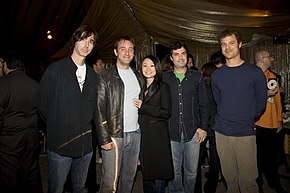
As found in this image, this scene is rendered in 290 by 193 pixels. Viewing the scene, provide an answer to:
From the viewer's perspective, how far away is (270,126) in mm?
3590

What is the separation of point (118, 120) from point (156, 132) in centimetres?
38

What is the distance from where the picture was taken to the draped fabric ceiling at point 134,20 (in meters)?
4.02

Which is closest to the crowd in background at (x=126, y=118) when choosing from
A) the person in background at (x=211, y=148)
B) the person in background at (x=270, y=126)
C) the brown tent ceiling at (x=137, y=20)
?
the person in background at (x=211, y=148)

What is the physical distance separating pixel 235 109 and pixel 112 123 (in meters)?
1.14

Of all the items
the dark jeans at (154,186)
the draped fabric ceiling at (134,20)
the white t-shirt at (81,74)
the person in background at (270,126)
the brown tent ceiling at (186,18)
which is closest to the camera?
the white t-shirt at (81,74)

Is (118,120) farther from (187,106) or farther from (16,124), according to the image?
(16,124)

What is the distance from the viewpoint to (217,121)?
2887mm

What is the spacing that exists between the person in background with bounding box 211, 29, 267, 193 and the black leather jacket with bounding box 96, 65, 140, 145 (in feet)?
3.18

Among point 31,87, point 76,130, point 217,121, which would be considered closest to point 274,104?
point 217,121

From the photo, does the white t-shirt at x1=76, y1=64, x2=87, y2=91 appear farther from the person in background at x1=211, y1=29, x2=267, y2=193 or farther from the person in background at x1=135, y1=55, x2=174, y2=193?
the person in background at x1=211, y1=29, x2=267, y2=193

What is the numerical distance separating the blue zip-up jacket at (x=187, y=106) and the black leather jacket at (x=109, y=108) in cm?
56

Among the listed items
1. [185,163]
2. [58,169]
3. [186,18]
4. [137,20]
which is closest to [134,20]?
[137,20]

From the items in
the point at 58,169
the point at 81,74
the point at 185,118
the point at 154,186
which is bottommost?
the point at 154,186

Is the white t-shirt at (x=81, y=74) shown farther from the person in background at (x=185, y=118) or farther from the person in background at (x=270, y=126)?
the person in background at (x=270, y=126)
